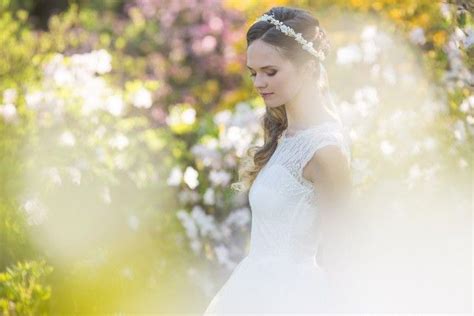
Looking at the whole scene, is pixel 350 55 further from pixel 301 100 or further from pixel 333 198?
pixel 333 198

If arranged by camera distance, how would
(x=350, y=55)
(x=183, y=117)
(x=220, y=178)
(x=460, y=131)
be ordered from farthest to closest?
1. (x=183, y=117)
2. (x=350, y=55)
3. (x=220, y=178)
4. (x=460, y=131)

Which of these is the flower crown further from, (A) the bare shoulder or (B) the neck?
(A) the bare shoulder

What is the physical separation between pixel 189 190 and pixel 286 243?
2791 millimetres

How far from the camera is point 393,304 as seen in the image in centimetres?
410

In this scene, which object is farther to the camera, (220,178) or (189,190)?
(189,190)

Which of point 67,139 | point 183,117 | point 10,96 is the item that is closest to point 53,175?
point 67,139

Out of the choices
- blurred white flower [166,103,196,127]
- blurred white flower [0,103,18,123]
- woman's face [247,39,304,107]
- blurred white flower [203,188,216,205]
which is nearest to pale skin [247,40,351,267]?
woman's face [247,39,304,107]

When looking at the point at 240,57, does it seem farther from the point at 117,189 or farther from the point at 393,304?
the point at 393,304

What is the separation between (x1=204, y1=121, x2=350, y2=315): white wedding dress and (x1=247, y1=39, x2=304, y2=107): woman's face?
144mm

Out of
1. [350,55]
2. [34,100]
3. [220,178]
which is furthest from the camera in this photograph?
[350,55]

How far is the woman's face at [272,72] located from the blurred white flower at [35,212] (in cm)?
246

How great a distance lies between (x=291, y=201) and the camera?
2.66m

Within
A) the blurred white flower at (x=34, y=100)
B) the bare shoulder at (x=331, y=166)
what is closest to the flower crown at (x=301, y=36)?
the bare shoulder at (x=331, y=166)

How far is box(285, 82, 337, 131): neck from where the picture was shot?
2.73 metres
